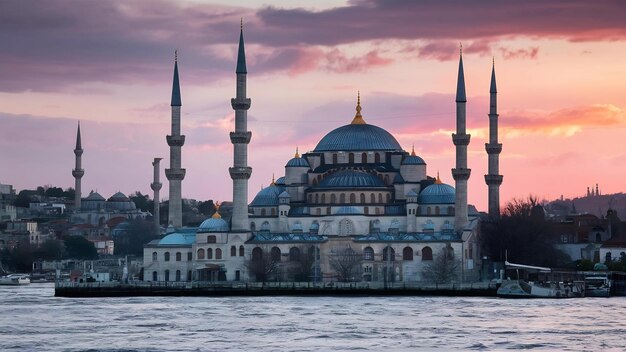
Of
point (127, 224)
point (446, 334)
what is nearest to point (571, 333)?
point (446, 334)

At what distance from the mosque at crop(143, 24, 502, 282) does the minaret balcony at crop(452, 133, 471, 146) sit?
6 centimetres

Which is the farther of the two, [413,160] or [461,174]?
[413,160]

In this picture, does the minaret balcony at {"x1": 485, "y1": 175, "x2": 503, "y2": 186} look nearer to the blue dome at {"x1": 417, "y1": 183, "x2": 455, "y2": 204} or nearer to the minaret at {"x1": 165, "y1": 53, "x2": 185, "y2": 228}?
the blue dome at {"x1": 417, "y1": 183, "x2": 455, "y2": 204}

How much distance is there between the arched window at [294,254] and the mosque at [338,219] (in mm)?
63

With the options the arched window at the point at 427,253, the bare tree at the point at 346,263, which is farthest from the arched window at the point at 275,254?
the arched window at the point at 427,253

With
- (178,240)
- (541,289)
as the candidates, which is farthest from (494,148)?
(541,289)

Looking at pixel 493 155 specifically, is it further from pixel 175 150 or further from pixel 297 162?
pixel 175 150

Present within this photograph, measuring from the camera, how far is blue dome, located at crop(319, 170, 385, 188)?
380 ft

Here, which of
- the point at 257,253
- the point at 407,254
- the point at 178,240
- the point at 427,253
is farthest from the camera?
the point at 178,240

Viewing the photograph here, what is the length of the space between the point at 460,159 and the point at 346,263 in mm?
9996

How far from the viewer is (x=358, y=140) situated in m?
121

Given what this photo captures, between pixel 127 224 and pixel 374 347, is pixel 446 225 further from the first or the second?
pixel 127 224

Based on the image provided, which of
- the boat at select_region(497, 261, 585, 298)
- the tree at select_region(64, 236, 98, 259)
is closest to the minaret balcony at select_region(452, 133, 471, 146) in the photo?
the boat at select_region(497, 261, 585, 298)

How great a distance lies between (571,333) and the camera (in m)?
63.5
